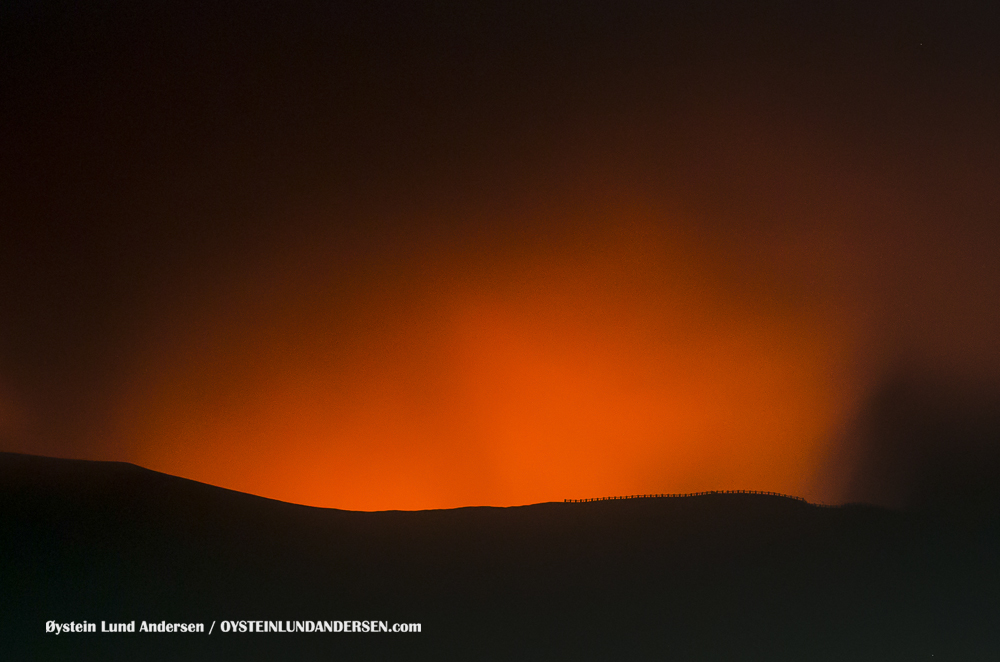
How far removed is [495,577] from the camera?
A: 1.73 m

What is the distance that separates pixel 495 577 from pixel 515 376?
0.61 meters

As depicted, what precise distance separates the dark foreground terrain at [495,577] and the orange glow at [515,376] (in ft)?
0.56

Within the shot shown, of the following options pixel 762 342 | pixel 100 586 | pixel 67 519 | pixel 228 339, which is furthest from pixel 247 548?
pixel 762 342

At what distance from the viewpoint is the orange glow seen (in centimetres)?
209

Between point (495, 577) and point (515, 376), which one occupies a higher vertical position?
point (515, 376)

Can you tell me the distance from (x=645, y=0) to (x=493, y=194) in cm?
75

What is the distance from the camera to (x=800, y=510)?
1969 mm

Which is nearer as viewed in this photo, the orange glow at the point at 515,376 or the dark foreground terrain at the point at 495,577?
the dark foreground terrain at the point at 495,577

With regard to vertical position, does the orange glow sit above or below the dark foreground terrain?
above

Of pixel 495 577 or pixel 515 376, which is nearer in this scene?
pixel 495 577

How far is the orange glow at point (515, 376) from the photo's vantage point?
209 cm

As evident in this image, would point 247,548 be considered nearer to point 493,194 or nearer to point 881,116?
point 493,194

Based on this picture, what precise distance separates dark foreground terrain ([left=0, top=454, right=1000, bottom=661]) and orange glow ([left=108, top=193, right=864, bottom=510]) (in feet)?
0.56

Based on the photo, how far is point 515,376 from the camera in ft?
6.91
